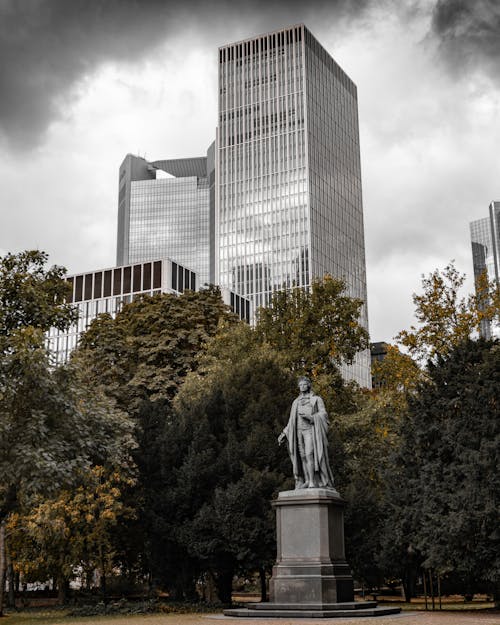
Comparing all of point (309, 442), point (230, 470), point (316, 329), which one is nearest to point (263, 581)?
point (230, 470)

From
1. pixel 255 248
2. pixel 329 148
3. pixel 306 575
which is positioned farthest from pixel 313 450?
Result: pixel 329 148

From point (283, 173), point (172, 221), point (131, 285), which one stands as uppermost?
point (172, 221)

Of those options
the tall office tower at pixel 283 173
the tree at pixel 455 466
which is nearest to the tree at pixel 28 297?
the tree at pixel 455 466

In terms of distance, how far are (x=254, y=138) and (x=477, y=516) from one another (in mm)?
117227

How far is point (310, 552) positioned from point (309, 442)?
276 centimetres

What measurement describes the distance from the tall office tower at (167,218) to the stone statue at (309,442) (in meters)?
161

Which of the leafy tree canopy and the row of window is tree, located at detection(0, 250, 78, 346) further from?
the row of window

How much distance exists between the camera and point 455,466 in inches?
885

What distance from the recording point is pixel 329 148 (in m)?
134

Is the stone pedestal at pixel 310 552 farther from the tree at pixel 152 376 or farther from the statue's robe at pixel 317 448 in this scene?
the tree at pixel 152 376

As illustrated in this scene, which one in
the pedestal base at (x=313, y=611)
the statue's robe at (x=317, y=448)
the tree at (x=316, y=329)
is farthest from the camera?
the tree at (x=316, y=329)

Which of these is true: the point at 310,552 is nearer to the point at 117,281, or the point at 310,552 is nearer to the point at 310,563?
the point at 310,563

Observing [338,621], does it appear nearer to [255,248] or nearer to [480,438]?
[480,438]

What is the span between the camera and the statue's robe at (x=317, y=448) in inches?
775
